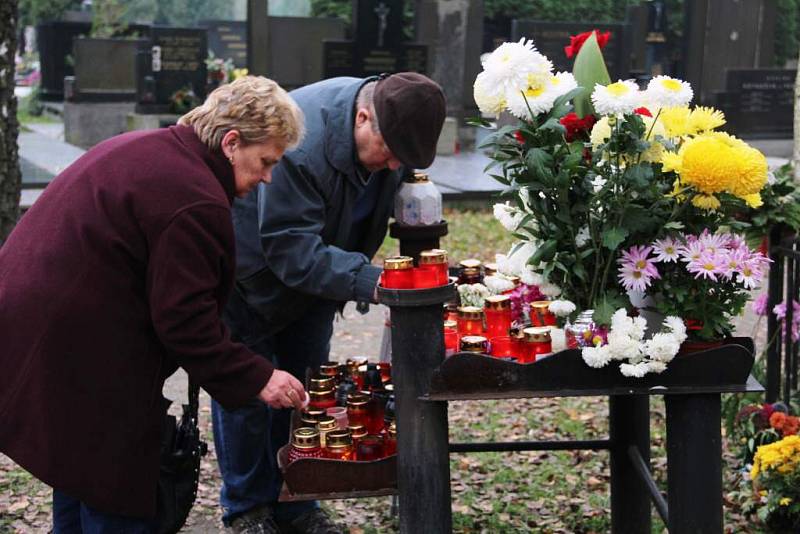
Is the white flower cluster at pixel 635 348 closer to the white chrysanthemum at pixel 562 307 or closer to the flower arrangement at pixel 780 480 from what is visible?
the white chrysanthemum at pixel 562 307

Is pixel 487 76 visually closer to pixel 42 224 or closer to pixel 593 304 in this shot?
pixel 593 304

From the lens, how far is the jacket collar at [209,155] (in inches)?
94.3

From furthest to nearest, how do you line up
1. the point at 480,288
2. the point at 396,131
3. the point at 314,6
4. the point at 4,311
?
the point at 314,6 < the point at 480,288 < the point at 396,131 < the point at 4,311

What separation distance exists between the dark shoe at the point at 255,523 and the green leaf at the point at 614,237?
165 cm

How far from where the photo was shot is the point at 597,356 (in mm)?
2365

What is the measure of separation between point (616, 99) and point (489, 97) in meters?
0.32

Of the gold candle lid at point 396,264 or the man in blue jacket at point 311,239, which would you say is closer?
the gold candle lid at point 396,264

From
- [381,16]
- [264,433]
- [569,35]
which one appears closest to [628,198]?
[264,433]

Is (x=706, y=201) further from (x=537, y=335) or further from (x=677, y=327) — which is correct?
(x=537, y=335)

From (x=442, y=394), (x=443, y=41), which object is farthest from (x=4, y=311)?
(x=443, y=41)

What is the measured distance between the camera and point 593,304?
2.56m

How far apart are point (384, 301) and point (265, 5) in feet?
40.3

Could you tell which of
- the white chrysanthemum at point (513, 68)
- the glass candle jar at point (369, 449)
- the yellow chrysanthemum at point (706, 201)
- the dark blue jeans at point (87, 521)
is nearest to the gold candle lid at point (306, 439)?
the glass candle jar at point (369, 449)

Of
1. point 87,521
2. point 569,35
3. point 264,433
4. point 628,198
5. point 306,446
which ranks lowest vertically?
point 264,433
